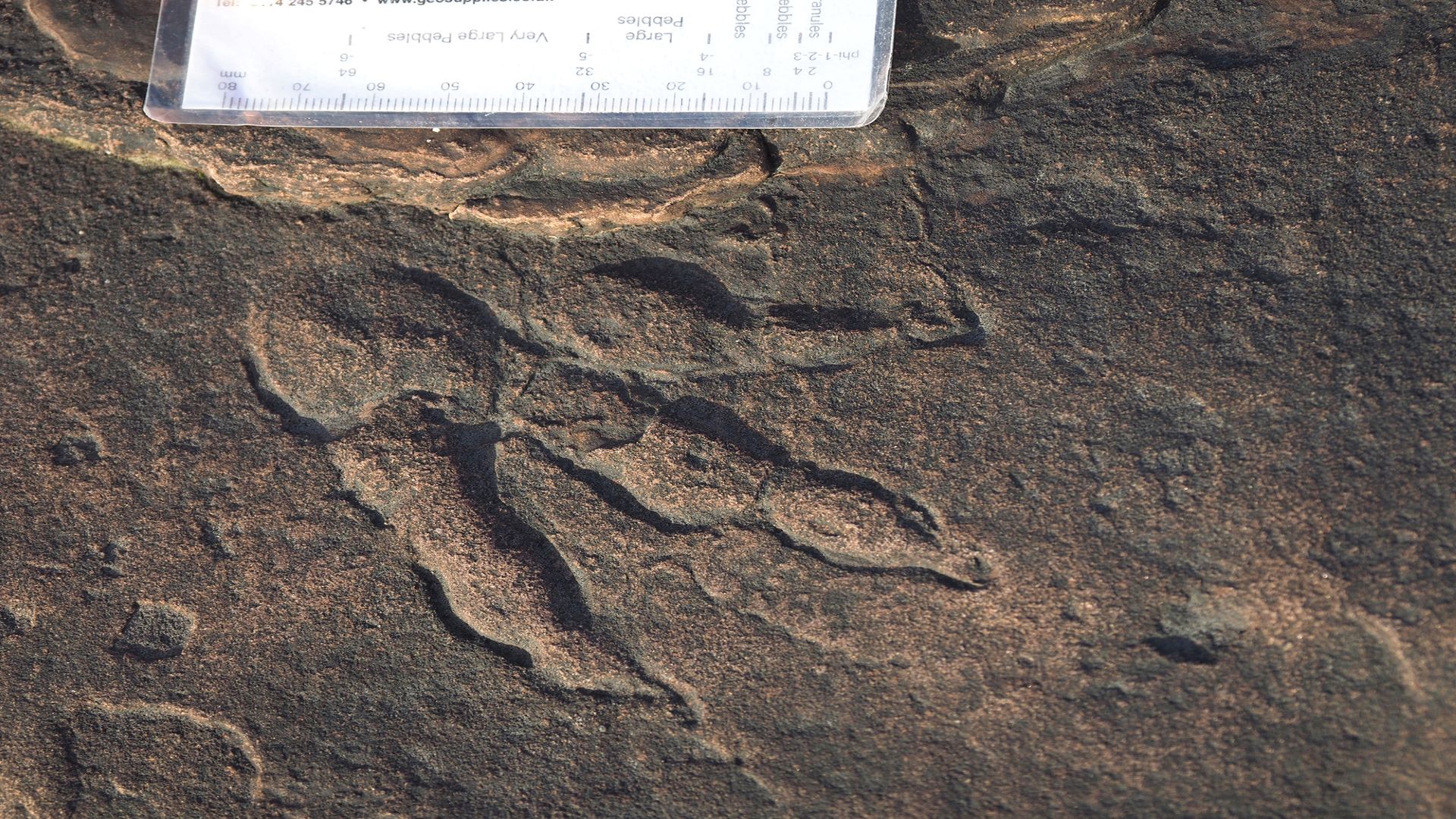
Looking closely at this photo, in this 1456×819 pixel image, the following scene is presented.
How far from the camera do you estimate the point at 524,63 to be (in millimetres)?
1673

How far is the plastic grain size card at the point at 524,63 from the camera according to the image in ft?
5.34

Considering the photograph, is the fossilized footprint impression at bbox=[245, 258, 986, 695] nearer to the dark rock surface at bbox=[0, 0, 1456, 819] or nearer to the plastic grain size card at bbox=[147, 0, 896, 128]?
the dark rock surface at bbox=[0, 0, 1456, 819]

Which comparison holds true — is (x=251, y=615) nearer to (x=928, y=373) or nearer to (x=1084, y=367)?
(x=928, y=373)

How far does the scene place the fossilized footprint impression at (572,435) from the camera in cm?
153

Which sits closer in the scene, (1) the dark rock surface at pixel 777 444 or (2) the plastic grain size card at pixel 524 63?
(1) the dark rock surface at pixel 777 444

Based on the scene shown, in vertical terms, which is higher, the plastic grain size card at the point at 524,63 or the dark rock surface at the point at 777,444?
the plastic grain size card at the point at 524,63

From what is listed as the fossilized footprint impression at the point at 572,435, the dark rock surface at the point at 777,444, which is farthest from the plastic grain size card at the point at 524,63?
the fossilized footprint impression at the point at 572,435

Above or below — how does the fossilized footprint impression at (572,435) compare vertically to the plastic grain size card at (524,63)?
below

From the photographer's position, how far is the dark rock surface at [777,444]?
1.46 m

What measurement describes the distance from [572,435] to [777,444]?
31 cm

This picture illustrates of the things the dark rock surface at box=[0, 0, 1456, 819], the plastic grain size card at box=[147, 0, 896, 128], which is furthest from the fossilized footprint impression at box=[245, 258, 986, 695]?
the plastic grain size card at box=[147, 0, 896, 128]

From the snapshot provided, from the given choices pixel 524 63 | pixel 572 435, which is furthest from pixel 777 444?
pixel 524 63

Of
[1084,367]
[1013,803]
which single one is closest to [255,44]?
[1084,367]

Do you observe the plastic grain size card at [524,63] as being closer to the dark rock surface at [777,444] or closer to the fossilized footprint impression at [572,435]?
the dark rock surface at [777,444]
